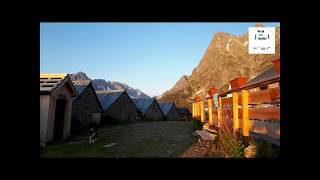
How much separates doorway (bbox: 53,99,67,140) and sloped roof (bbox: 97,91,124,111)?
1195 cm

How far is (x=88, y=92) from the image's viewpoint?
2044cm

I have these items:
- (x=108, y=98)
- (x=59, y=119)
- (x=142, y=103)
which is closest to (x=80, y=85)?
(x=108, y=98)

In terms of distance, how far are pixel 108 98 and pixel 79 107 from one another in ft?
24.2

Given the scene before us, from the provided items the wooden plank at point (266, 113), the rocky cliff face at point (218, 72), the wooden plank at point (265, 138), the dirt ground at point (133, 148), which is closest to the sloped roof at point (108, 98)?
the rocky cliff face at point (218, 72)

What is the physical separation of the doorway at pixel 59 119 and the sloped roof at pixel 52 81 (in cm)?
104

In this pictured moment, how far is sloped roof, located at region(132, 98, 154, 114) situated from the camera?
3236cm

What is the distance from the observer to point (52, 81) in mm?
11664

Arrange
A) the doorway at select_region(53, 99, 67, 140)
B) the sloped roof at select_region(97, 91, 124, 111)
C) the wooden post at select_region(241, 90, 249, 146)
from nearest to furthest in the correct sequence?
the wooden post at select_region(241, 90, 249, 146) < the doorway at select_region(53, 99, 67, 140) < the sloped roof at select_region(97, 91, 124, 111)

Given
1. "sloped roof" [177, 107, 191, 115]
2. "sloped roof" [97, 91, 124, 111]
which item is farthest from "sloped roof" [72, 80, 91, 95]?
"sloped roof" [177, 107, 191, 115]

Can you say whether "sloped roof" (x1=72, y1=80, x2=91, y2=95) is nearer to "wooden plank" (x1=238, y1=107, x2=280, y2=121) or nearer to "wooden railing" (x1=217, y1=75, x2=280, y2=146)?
"wooden railing" (x1=217, y1=75, x2=280, y2=146)

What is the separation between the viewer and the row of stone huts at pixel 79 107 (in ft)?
35.8

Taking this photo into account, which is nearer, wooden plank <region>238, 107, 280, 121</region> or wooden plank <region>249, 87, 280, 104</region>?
wooden plank <region>238, 107, 280, 121</region>

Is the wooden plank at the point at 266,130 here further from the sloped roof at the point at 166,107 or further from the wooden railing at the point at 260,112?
the sloped roof at the point at 166,107
